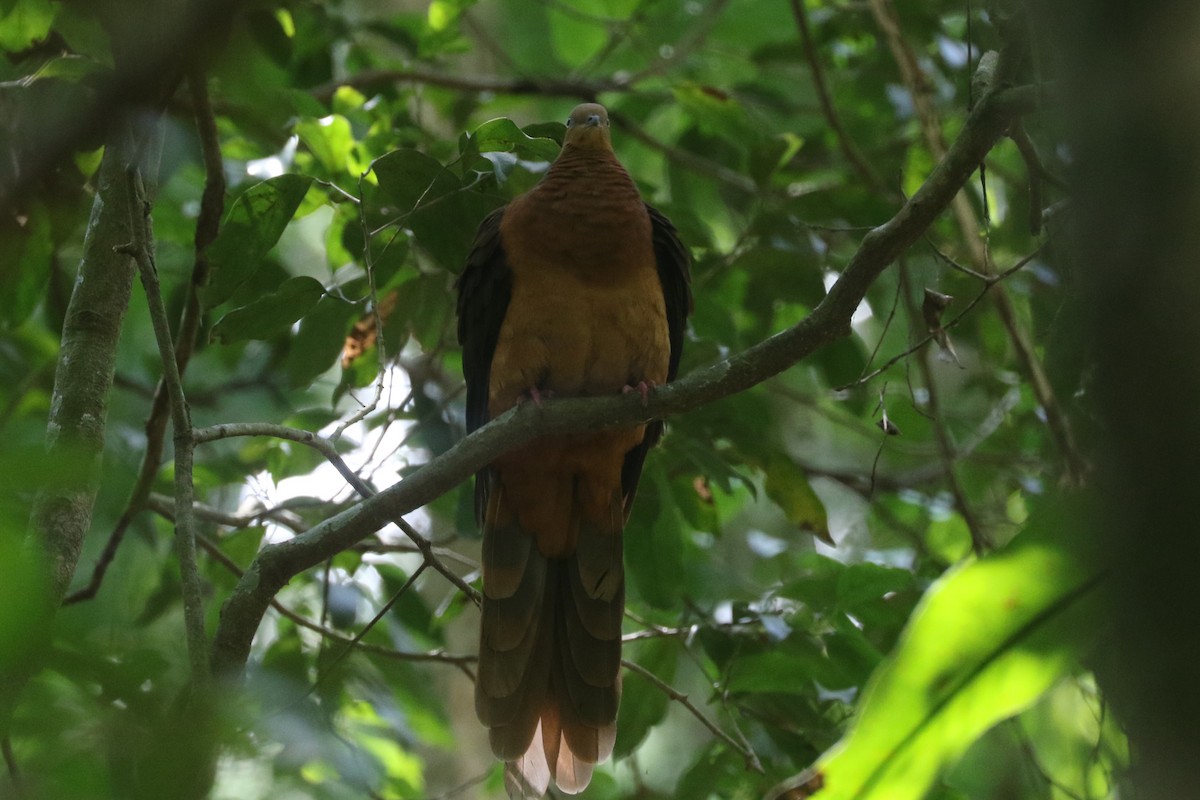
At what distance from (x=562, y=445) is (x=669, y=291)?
0.71m

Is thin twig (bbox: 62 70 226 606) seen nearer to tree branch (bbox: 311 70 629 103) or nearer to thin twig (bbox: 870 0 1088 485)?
tree branch (bbox: 311 70 629 103)

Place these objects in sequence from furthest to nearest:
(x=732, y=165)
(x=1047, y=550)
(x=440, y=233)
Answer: (x=732, y=165), (x=440, y=233), (x=1047, y=550)

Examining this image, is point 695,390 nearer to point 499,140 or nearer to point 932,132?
point 499,140

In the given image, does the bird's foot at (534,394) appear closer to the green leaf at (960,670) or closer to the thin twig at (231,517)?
the thin twig at (231,517)

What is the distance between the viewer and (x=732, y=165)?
5473 millimetres

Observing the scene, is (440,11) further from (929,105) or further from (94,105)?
(94,105)

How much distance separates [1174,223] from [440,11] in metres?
4.01

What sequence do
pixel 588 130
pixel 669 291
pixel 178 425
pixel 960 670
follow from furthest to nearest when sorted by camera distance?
pixel 588 130
pixel 669 291
pixel 178 425
pixel 960 670

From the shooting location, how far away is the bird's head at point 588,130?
13.9ft

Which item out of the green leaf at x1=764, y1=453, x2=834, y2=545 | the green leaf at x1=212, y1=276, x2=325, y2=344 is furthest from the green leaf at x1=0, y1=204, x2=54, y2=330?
the green leaf at x1=764, y1=453, x2=834, y2=545

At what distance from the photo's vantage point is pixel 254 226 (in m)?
3.07

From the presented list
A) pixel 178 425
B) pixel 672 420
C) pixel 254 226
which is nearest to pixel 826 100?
pixel 672 420

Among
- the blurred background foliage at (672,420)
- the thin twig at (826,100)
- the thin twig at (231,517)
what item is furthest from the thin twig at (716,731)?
the thin twig at (826,100)

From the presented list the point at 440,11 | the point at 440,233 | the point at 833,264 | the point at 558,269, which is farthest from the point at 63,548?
the point at 833,264
